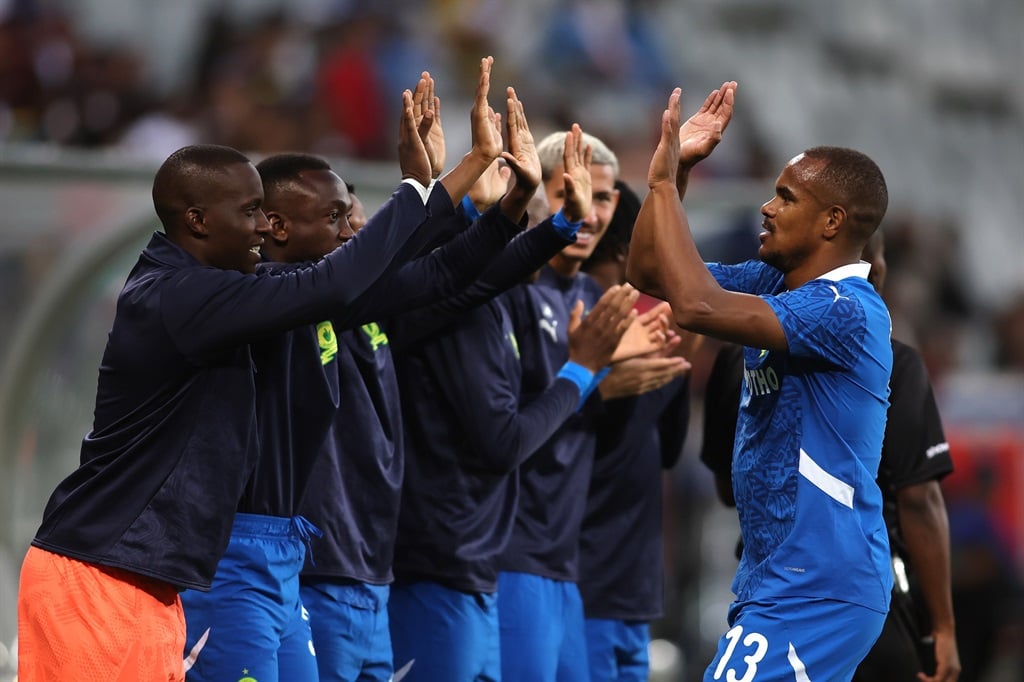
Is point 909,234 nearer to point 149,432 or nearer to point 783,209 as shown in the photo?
point 783,209

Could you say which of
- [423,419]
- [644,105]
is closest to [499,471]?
[423,419]

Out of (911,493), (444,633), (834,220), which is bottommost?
(444,633)

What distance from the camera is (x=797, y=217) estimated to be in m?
4.44

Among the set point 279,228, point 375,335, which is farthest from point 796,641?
point 279,228

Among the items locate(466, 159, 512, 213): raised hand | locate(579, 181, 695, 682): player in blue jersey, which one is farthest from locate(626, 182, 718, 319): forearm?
locate(579, 181, 695, 682): player in blue jersey

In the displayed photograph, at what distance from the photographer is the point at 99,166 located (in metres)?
7.27

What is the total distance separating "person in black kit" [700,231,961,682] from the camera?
543 centimetres

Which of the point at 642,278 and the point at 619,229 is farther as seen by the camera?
the point at 619,229

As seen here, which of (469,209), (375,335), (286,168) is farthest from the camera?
(469,209)

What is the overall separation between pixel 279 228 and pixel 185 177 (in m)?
0.59

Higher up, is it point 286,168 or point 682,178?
point 286,168

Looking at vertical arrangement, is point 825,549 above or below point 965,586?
above

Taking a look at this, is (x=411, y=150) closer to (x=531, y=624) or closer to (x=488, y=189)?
(x=488, y=189)

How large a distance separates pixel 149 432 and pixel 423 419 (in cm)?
139
